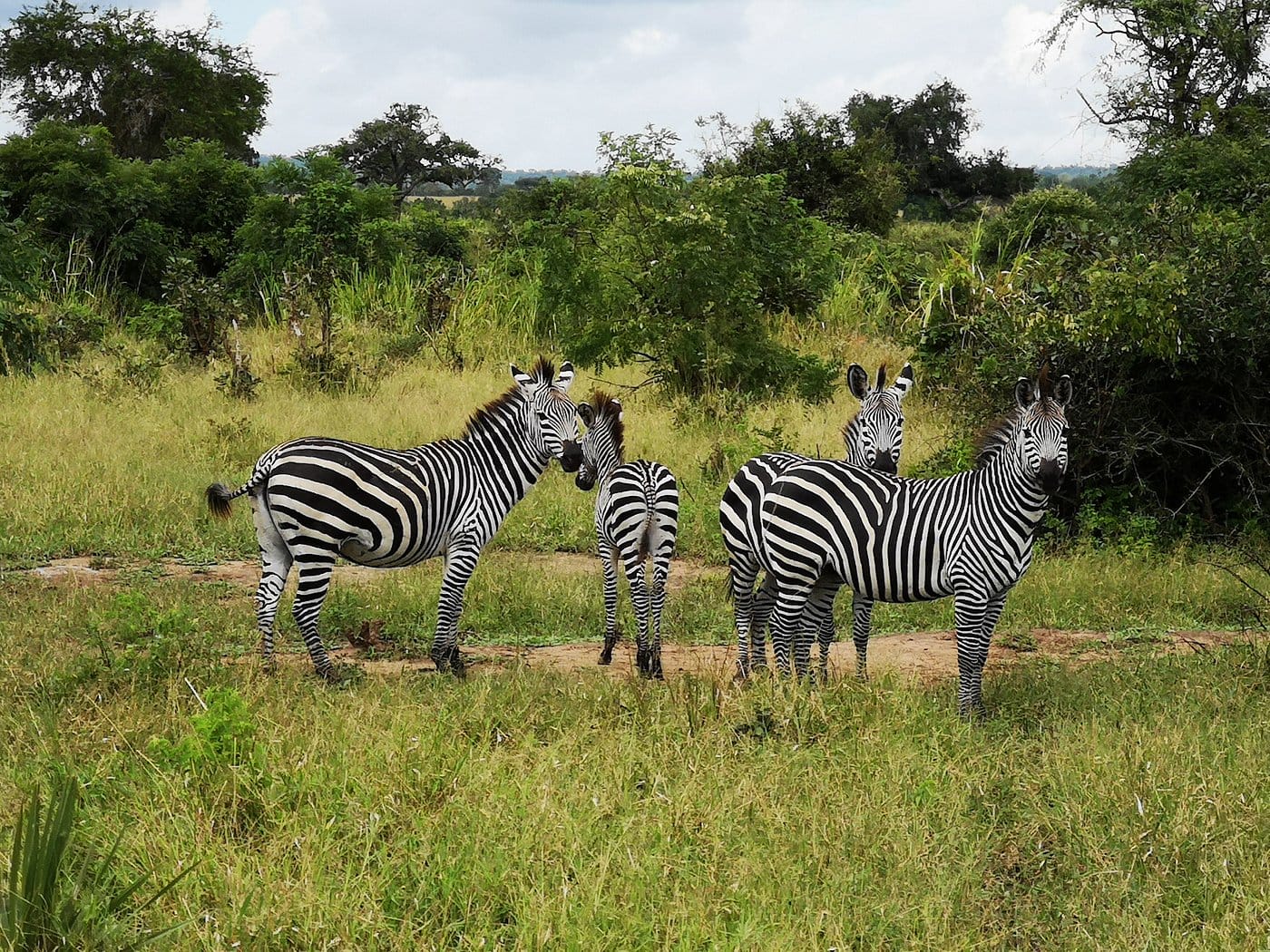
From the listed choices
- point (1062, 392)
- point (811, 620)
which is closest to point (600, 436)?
point (811, 620)

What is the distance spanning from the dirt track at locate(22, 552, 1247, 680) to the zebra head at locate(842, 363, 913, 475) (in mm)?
1138

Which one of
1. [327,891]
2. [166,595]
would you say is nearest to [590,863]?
[327,891]

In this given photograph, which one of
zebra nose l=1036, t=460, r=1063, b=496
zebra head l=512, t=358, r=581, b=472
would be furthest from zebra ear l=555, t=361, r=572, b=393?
zebra nose l=1036, t=460, r=1063, b=496

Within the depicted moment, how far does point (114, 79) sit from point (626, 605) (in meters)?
30.6

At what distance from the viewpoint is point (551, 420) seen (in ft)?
24.2

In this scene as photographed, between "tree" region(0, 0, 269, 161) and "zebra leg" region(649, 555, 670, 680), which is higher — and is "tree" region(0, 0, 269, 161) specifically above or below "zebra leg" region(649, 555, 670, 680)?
above

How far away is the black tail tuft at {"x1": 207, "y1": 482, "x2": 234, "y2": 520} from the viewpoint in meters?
6.89

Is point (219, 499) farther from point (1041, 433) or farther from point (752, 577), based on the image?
point (1041, 433)

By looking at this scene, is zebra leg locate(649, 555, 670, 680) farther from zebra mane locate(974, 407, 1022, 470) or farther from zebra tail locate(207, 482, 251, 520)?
zebra tail locate(207, 482, 251, 520)

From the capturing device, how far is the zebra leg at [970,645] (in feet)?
19.3

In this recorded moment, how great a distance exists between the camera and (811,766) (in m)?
4.95

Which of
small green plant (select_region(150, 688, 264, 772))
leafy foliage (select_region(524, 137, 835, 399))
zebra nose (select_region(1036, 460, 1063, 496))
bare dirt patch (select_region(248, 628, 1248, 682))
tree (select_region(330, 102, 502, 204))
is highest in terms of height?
tree (select_region(330, 102, 502, 204))

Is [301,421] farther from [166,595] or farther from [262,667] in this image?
[262,667]

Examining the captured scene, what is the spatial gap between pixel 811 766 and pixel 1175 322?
5840mm
